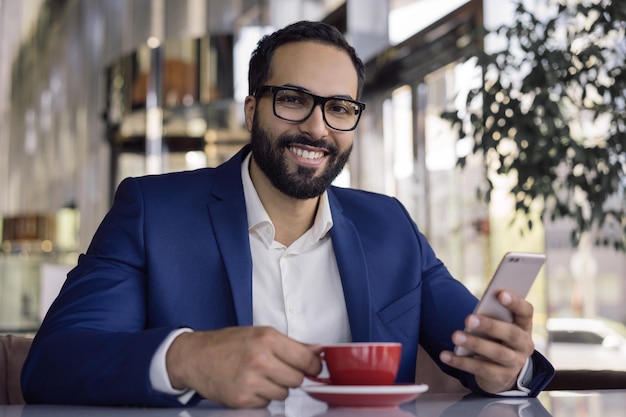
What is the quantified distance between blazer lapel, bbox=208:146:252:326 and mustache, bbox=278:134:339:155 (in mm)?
133

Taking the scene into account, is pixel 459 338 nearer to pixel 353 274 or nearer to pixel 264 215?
pixel 353 274

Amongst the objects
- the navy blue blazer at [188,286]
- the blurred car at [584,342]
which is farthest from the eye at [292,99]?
the blurred car at [584,342]

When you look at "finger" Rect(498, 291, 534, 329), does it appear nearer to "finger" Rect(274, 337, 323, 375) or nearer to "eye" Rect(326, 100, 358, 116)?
"finger" Rect(274, 337, 323, 375)

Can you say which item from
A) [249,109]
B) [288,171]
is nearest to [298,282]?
[288,171]

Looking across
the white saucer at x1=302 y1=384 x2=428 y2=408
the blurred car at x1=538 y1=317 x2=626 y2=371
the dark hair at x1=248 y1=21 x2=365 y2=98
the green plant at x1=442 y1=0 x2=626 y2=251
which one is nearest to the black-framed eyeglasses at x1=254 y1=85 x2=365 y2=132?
the dark hair at x1=248 y1=21 x2=365 y2=98

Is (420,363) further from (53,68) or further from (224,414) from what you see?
(53,68)

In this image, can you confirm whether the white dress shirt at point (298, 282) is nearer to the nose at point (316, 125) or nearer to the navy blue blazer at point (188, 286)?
the navy blue blazer at point (188, 286)

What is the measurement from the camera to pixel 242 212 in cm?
179

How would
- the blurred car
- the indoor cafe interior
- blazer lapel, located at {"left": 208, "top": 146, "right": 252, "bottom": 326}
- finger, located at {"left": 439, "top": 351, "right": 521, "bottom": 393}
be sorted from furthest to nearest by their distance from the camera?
the blurred car → the indoor cafe interior → blazer lapel, located at {"left": 208, "top": 146, "right": 252, "bottom": 326} → finger, located at {"left": 439, "top": 351, "right": 521, "bottom": 393}

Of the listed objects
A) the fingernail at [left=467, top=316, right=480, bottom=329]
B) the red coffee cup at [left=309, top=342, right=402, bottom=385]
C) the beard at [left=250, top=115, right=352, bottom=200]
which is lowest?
the red coffee cup at [left=309, top=342, right=402, bottom=385]

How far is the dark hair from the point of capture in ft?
6.25

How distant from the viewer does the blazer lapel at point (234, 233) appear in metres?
1.66

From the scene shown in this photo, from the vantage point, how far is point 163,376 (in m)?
1.27

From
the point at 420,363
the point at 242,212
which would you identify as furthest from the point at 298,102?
the point at 420,363
